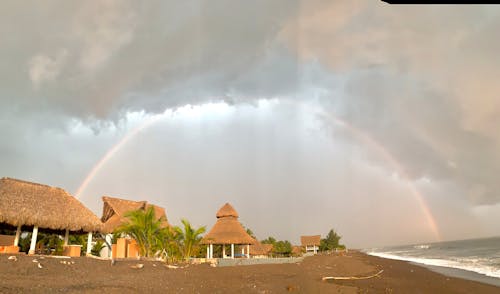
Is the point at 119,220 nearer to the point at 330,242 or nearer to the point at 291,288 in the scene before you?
the point at 291,288

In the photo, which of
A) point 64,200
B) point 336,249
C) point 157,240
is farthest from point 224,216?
point 336,249

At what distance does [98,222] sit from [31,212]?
11.8 feet

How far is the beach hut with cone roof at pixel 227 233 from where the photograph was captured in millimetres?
27906

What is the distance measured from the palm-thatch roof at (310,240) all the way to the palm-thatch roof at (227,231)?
31.1m

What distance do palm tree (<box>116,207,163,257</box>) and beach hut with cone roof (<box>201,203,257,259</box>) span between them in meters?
7.53

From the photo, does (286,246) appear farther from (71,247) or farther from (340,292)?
(340,292)

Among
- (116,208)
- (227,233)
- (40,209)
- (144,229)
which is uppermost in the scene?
(116,208)

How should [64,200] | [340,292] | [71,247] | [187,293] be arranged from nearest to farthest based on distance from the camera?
[187,293]
[340,292]
[71,247]
[64,200]

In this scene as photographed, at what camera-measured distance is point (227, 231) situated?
29422mm

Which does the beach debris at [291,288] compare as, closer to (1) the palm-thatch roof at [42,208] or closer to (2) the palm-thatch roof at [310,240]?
(1) the palm-thatch roof at [42,208]

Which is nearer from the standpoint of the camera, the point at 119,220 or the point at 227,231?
the point at 119,220

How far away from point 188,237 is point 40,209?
7.85 metres

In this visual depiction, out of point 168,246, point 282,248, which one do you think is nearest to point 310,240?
point 282,248

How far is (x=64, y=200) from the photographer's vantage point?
63.7ft
